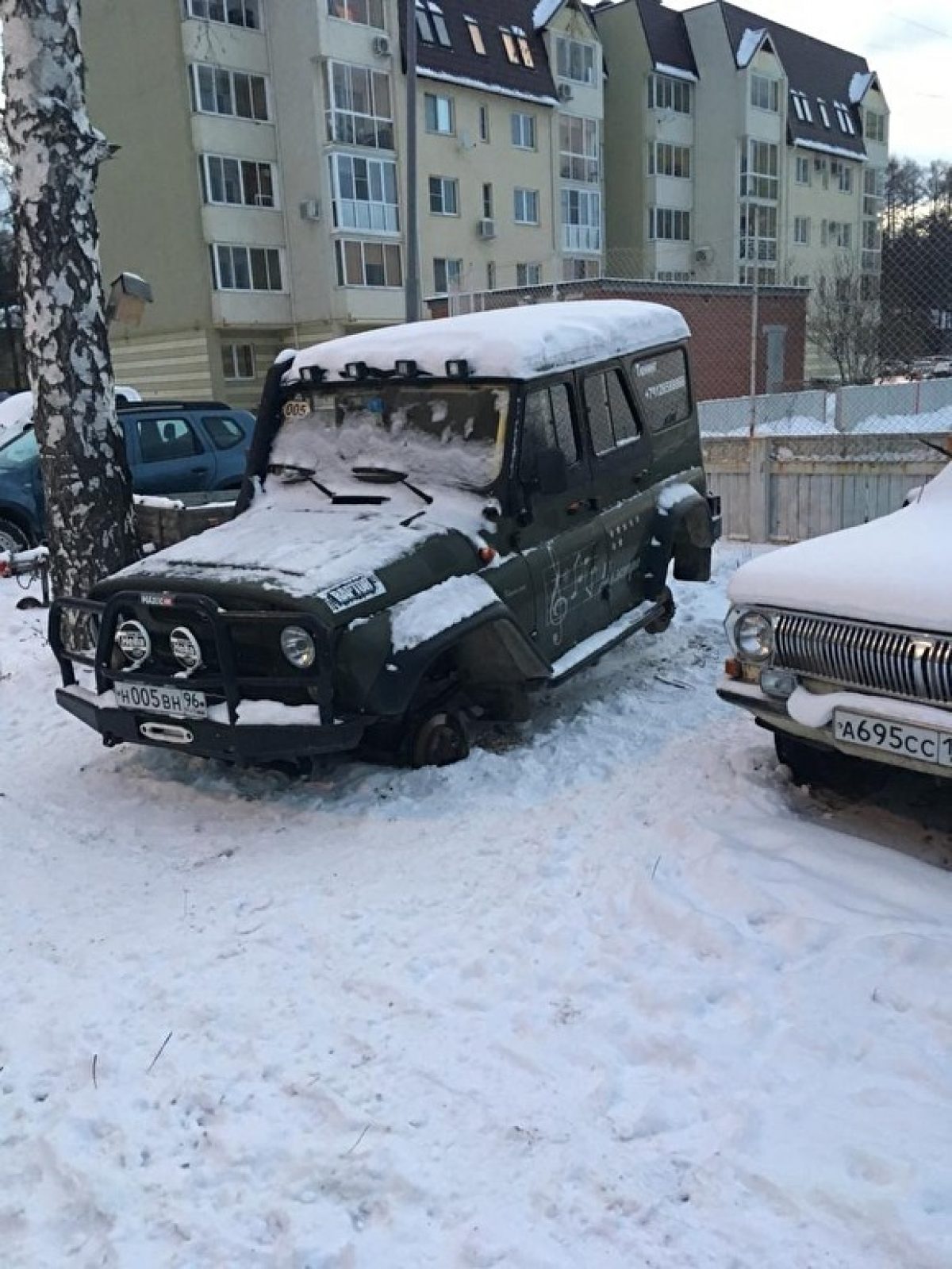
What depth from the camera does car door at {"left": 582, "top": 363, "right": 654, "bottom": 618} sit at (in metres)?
6.43

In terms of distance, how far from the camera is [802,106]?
158 ft

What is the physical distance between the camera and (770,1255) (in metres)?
2.42

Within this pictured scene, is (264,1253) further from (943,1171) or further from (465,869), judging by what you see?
(465,869)

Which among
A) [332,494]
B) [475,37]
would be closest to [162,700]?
[332,494]

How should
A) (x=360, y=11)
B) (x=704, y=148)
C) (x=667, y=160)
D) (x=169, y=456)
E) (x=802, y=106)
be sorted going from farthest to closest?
(x=802, y=106), (x=704, y=148), (x=667, y=160), (x=360, y=11), (x=169, y=456)

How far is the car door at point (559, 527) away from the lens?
18.6 ft

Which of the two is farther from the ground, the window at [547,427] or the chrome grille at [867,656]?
the window at [547,427]

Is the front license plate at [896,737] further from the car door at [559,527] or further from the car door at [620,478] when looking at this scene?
the car door at [620,478]

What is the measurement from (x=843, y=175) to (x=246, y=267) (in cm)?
3182

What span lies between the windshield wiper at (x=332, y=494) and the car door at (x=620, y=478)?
1398 mm

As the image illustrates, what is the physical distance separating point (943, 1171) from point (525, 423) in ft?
13.2

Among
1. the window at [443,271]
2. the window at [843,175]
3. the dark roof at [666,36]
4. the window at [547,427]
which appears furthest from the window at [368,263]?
the window at [547,427]

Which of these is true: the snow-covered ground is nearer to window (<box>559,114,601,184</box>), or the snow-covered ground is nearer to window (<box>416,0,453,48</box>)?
window (<box>416,0,453,48</box>)

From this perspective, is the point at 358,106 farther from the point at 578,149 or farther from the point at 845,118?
the point at 845,118
